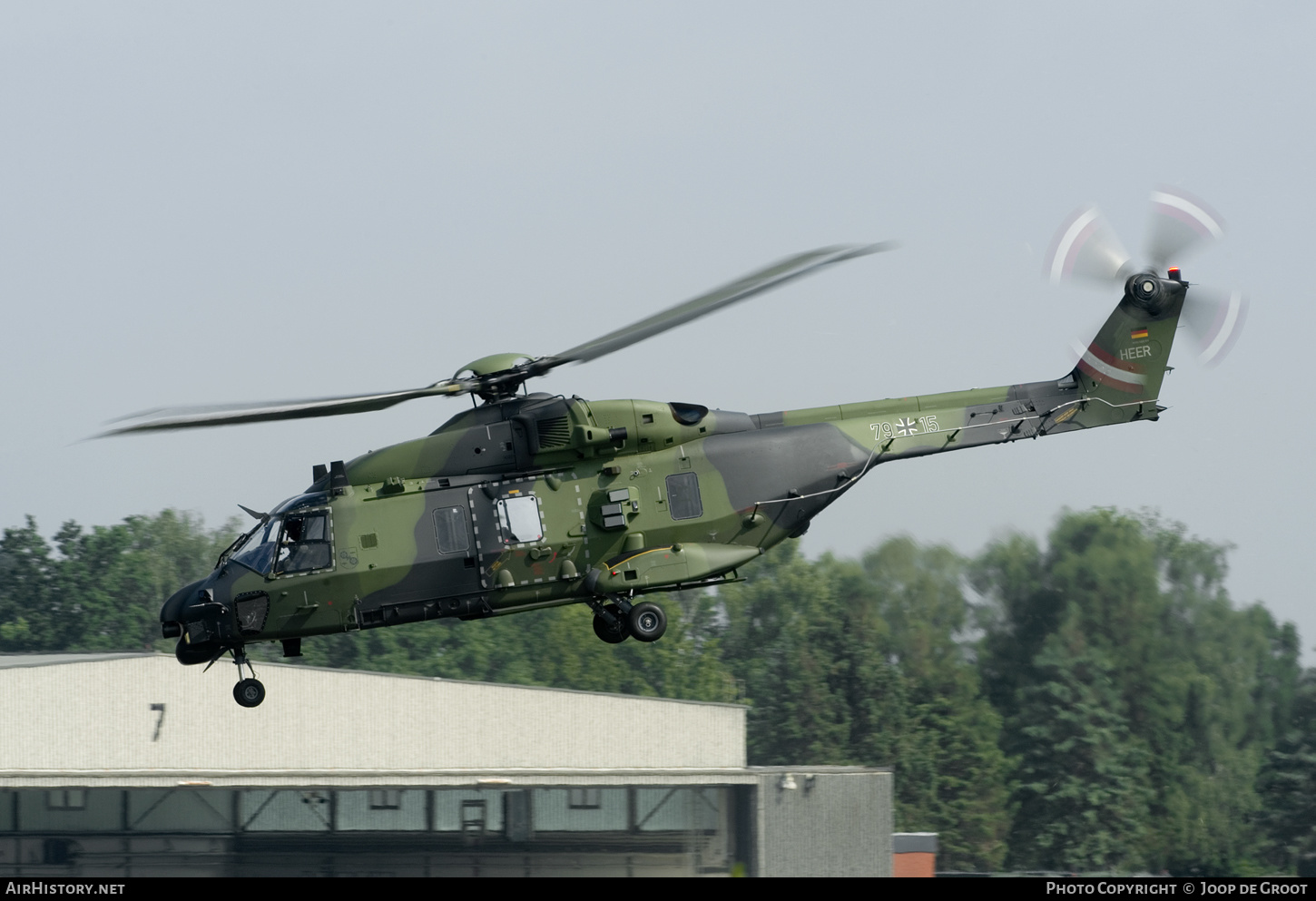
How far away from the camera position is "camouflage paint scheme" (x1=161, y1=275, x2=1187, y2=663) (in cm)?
2295

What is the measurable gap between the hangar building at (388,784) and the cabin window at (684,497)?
901 inches

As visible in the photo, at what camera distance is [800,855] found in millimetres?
45906

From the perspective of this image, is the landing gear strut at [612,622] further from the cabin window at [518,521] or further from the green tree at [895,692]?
the green tree at [895,692]

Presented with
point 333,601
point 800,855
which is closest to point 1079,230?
point 333,601

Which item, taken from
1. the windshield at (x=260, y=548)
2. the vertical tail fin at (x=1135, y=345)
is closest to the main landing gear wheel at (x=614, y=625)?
the windshield at (x=260, y=548)

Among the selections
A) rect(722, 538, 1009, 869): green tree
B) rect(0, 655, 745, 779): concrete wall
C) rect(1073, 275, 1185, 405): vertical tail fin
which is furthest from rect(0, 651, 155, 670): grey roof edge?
rect(722, 538, 1009, 869): green tree

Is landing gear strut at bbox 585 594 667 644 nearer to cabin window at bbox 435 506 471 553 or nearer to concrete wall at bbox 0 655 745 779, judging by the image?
cabin window at bbox 435 506 471 553

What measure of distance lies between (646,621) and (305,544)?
5.46m

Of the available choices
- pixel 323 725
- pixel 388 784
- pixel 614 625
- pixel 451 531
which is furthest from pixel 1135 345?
pixel 323 725

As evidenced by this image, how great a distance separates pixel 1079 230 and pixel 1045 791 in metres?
49.2

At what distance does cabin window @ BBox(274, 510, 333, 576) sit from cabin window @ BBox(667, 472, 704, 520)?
5380 millimetres

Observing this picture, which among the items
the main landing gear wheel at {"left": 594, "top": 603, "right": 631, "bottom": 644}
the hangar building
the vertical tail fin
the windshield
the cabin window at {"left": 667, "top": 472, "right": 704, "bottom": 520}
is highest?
the vertical tail fin
